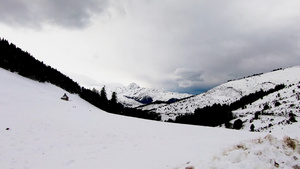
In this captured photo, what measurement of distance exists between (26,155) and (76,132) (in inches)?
231

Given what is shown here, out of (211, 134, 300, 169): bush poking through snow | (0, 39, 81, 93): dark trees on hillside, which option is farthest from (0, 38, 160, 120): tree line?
(211, 134, 300, 169): bush poking through snow

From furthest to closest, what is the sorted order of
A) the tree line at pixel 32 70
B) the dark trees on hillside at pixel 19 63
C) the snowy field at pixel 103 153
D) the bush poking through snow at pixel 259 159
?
the tree line at pixel 32 70
the dark trees on hillside at pixel 19 63
the snowy field at pixel 103 153
the bush poking through snow at pixel 259 159

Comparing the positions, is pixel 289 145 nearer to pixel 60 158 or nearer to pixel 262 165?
pixel 262 165

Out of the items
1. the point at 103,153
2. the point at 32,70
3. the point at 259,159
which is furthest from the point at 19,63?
the point at 259,159

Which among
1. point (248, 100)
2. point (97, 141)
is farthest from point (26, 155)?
point (248, 100)

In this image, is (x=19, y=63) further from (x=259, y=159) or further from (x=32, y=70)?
(x=259, y=159)

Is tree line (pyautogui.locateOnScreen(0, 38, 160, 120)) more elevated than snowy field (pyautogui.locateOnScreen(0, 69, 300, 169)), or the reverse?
Answer: tree line (pyautogui.locateOnScreen(0, 38, 160, 120))

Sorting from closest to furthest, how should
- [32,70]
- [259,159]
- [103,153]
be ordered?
[259,159] → [103,153] → [32,70]

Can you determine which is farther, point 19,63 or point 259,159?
point 19,63

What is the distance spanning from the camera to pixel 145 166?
8742mm

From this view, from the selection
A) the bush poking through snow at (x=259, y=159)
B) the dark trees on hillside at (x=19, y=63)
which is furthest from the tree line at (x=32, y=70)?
Answer: the bush poking through snow at (x=259, y=159)

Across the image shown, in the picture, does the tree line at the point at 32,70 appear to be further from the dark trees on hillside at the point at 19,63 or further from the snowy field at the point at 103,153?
the snowy field at the point at 103,153

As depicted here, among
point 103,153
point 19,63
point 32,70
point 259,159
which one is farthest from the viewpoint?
point 32,70

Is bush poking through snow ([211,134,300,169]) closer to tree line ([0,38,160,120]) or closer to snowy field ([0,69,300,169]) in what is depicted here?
snowy field ([0,69,300,169])
